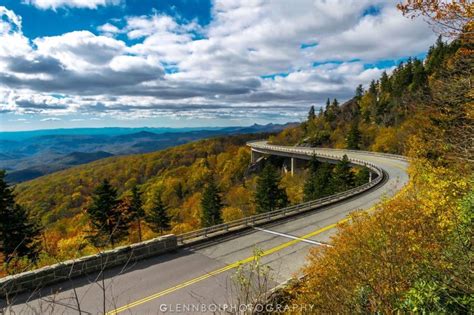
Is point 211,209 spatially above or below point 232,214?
above

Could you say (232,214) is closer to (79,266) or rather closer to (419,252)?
(79,266)

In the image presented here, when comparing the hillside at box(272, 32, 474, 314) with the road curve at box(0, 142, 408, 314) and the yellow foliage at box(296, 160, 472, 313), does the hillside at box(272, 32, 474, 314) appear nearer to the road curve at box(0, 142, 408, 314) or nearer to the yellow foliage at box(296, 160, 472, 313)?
the yellow foliage at box(296, 160, 472, 313)

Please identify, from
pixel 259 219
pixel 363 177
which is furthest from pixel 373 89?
pixel 259 219

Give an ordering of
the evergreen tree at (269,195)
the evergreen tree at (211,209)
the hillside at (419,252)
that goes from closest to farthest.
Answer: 1. the hillside at (419,252)
2. the evergreen tree at (269,195)
3. the evergreen tree at (211,209)

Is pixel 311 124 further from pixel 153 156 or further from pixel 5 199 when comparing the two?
pixel 5 199

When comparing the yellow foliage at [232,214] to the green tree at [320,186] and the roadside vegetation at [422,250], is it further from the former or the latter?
the roadside vegetation at [422,250]

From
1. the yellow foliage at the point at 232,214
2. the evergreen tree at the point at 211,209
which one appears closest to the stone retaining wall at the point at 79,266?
the evergreen tree at the point at 211,209

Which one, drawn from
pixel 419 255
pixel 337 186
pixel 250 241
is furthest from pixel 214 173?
pixel 419 255

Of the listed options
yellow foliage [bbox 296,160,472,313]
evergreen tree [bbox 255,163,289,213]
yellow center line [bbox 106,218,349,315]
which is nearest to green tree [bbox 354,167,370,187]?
evergreen tree [bbox 255,163,289,213]
